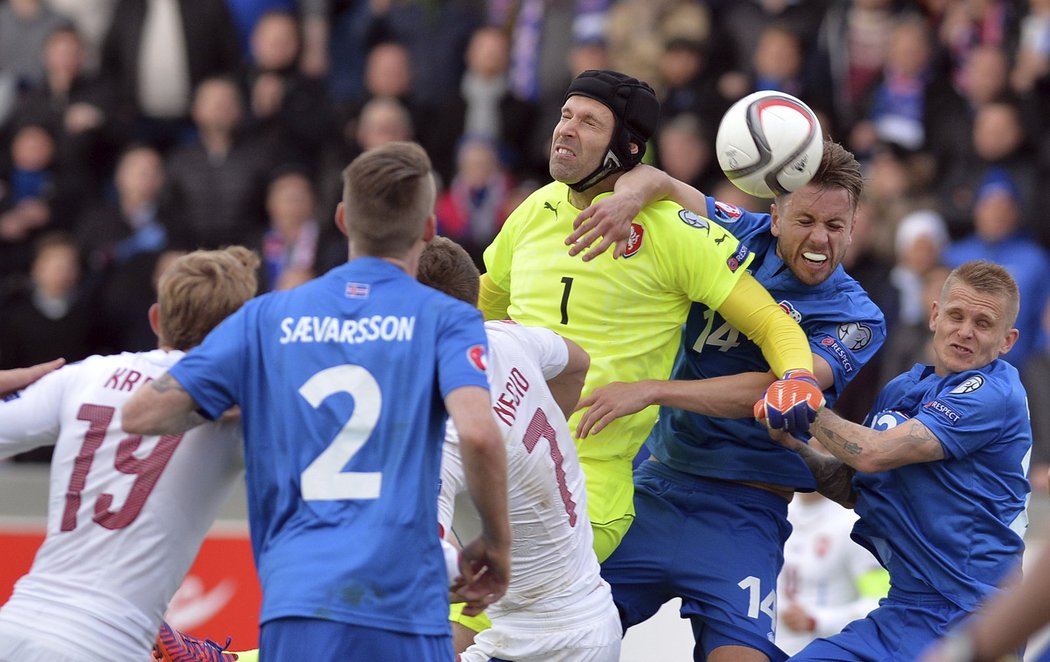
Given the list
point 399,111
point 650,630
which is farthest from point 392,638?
point 399,111

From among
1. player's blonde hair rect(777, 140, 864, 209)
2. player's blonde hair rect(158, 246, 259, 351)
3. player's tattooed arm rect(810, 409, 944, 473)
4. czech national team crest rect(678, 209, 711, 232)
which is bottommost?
player's tattooed arm rect(810, 409, 944, 473)

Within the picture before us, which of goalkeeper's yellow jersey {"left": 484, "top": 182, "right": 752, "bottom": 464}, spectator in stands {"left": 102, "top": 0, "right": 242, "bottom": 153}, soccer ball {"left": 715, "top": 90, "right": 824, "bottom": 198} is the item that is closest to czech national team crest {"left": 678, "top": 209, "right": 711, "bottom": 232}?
goalkeeper's yellow jersey {"left": 484, "top": 182, "right": 752, "bottom": 464}

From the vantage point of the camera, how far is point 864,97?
1255cm

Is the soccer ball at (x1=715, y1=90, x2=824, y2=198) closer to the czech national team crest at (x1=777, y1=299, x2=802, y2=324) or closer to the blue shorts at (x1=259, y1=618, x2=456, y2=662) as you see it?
the czech national team crest at (x1=777, y1=299, x2=802, y2=324)

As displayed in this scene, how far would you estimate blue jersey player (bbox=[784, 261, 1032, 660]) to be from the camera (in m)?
6.08

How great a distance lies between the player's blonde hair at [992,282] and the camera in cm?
616

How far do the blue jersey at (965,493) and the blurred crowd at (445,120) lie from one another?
4.25 meters

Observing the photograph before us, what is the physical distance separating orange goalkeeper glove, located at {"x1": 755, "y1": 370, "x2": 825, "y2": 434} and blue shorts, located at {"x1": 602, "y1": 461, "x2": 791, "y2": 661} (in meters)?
0.77

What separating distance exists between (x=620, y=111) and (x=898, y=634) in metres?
2.40

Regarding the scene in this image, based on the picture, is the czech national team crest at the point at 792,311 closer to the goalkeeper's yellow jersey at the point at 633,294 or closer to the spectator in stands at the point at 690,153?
the goalkeeper's yellow jersey at the point at 633,294

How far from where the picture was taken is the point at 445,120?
13.0 meters

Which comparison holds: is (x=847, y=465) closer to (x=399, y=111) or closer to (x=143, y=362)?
(x=143, y=362)

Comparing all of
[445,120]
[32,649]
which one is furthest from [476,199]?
[32,649]

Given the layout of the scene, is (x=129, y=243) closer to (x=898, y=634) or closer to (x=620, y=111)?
(x=620, y=111)
